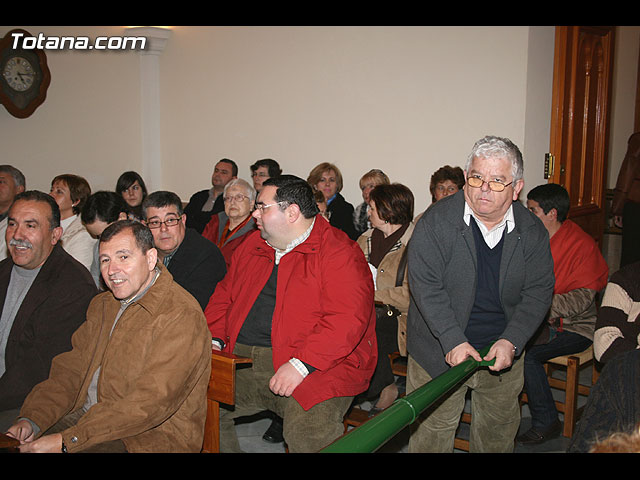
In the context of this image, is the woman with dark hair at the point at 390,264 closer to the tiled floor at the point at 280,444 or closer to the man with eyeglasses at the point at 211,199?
the tiled floor at the point at 280,444

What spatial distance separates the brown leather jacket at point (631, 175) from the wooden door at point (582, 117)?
0.32m

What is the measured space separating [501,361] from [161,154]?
6.35 metres

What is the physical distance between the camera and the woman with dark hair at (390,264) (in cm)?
367

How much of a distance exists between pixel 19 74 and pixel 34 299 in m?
4.44

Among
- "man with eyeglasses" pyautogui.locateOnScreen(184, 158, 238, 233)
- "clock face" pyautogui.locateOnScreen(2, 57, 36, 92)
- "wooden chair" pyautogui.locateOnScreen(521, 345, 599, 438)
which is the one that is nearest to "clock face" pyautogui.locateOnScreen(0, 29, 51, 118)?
"clock face" pyautogui.locateOnScreen(2, 57, 36, 92)

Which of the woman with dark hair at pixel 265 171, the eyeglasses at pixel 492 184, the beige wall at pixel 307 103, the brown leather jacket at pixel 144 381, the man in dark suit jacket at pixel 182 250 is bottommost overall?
the brown leather jacket at pixel 144 381

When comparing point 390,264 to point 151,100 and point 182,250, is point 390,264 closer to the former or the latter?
point 182,250

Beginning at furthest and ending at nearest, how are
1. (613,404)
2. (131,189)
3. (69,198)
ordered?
1. (131,189)
2. (69,198)
3. (613,404)

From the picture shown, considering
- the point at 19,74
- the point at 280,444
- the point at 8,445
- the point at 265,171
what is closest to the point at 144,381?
the point at 8,445

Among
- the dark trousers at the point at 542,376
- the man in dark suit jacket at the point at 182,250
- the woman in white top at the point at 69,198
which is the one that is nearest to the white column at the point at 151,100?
the woman in white top at the point at 69,198

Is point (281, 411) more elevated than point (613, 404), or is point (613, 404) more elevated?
point (613, 404)

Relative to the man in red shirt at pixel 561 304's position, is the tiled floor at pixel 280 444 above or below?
below

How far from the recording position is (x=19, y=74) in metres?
6.38

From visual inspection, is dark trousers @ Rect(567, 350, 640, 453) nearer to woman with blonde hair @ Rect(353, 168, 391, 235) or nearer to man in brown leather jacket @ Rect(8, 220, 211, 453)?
man in brown leather jacket @ Rect(8, 220, 211, 453)
